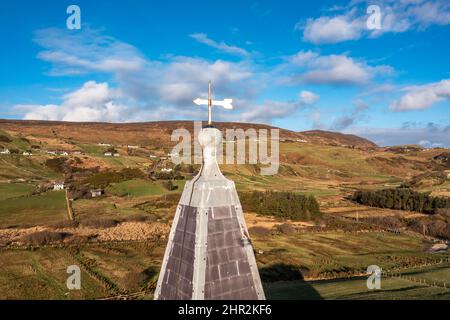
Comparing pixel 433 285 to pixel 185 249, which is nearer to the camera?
pixel 185 249

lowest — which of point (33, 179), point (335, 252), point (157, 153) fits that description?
point (335, 252)

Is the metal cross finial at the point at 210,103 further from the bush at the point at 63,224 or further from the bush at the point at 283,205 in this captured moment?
the bush at the point at 283,205

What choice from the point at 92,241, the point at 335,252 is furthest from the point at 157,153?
the point at 335,252

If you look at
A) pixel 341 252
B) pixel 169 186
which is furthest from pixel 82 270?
pixel 169 186

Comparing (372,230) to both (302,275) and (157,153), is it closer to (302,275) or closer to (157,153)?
(302,275)

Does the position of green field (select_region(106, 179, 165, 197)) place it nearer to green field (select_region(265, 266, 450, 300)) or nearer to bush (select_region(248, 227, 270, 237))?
bush (select_region(248, 227, 270, 237))

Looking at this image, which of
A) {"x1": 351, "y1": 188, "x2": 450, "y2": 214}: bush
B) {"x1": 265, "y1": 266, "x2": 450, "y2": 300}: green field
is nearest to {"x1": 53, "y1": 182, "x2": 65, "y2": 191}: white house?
{"x1": 265, "y1": 266, "x2": 450, "y2": 300}: green field
